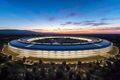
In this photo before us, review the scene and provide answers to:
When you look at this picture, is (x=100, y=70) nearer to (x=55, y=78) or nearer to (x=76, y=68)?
(x=76, y=68)

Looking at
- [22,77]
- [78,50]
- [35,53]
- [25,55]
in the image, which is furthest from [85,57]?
[22,77]

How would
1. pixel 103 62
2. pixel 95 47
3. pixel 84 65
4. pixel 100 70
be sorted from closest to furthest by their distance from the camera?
pixel 100 70
pixel 84 65
pixel 103 62
pixel 95 47

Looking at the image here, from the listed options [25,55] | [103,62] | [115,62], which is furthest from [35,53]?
[115,62]

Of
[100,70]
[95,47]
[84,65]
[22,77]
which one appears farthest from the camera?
[95,47]

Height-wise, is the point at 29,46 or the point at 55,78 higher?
the point at 29,46

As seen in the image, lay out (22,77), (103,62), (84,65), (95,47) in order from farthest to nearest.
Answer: (95,47) → (103,62) → (84,65) → (22,77)

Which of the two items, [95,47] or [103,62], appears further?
[95,47]

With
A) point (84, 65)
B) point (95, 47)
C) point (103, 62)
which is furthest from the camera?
point (95, 47)

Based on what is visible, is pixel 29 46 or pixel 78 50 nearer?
pixel 78 50

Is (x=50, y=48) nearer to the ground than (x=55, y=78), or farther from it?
farther from it

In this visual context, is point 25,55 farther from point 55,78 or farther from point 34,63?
point 55,78
